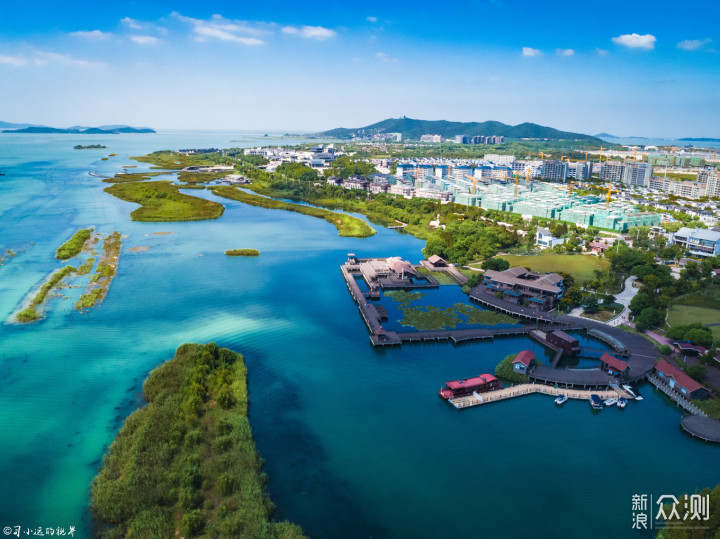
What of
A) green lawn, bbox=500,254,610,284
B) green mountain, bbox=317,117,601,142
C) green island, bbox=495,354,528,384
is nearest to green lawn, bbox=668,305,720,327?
green lawn, bbox=500,254,610,284

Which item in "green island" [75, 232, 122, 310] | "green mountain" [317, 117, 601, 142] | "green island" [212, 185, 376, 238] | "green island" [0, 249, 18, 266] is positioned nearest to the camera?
"green island" [75, 232, 122, 310]

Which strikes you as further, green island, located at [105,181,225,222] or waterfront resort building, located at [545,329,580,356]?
green island, located at [105,181,225,222]

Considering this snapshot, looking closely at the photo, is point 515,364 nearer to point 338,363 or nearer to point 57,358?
point 338,363

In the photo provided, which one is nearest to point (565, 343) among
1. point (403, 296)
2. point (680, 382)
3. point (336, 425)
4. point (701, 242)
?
point (680, 382)

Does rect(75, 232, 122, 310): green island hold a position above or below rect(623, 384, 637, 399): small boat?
above

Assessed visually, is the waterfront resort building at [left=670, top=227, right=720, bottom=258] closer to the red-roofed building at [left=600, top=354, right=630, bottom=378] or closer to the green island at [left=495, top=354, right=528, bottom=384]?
the red-roofed building at [left=600, top=354, right=630, bottom=378]
